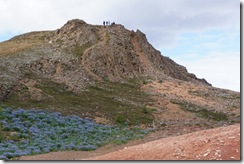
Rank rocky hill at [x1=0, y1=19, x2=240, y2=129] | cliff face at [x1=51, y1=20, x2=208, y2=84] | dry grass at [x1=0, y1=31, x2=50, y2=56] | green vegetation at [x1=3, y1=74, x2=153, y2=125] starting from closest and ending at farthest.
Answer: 1. green vegetation at [x1=3, y1=74, x2=153, y2=125]
2. rocky hill at [x1=0, y1=19, x2=240, y2=129]
3. dry grass at [x1=0, y1=31, x2=50, y2=56]
4. cliff face at [x1=51, y1=20, x2=208, y2=84]

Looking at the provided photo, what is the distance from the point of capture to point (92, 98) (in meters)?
29.9

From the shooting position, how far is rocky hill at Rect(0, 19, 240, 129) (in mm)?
27219

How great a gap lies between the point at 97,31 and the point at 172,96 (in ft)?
42.3

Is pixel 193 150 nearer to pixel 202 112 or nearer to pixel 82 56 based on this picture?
pixel 202 112

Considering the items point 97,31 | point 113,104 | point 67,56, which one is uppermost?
point 97,31

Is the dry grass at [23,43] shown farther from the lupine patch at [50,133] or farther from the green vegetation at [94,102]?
the lupine patch at [50,133]

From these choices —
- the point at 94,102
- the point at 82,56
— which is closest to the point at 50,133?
the point at 94,102

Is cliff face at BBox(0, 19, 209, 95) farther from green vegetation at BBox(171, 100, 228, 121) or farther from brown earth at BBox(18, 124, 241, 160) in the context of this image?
brown earth at BBox(18, 124, 241, 160)

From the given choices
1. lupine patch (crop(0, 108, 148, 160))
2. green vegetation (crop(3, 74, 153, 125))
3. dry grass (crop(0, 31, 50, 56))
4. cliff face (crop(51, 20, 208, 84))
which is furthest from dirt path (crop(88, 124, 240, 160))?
dry grass (crop(0, 31, 50, 56))

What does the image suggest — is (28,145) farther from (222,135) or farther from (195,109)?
(195,109)

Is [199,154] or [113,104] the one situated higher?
[113,104]

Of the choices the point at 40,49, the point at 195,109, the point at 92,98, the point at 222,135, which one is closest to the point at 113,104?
the point at 92,98

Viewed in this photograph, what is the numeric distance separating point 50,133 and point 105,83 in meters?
14.3

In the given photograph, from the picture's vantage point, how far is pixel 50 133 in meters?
20.5
